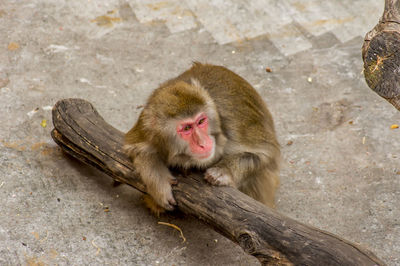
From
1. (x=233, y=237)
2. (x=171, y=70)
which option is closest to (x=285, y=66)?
(x=171, y=70)

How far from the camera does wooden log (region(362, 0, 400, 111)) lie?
3.55 m

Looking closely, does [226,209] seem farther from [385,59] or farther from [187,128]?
[385,59]

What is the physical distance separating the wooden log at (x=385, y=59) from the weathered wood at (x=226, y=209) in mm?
1080

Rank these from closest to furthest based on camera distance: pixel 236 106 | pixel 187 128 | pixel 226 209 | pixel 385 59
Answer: pixel 385 59
pixel 226 209
pixel 187 128
pixel 236 106

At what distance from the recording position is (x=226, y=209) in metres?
3.85

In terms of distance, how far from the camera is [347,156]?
218 inches

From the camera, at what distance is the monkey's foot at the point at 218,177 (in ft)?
13.3

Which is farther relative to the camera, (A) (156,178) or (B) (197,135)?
(A) (156,178)

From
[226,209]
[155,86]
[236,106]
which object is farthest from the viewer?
[155,86]

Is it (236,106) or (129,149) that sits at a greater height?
(236,106)

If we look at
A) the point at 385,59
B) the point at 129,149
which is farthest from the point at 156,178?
the point at 385,59

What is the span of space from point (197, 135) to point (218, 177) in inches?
15.2

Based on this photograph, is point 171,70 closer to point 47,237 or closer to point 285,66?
point 285,66

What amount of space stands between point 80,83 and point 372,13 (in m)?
4.27
